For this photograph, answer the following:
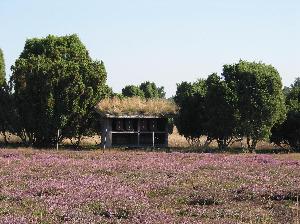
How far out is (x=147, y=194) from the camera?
1778 cm

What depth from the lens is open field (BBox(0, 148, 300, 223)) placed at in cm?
1310

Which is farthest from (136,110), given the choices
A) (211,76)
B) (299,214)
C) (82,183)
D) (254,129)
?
(299,214)

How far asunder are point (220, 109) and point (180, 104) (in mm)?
8665

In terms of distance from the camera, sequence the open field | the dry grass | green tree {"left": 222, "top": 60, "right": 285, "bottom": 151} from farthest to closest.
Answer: the dry grass
green tree {"left": 222, "top": 60, "right": 285, "bottom": 151}
the open field

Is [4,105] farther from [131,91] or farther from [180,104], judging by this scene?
[131,91]

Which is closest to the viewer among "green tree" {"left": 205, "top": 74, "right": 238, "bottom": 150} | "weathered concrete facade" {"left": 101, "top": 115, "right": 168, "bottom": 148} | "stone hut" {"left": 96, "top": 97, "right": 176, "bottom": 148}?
"green tree" {"left": 205, "top": 74, "right": 238, "bottom": 150}

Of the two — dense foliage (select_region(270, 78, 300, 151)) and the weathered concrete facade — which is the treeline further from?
the weathered concrete facade

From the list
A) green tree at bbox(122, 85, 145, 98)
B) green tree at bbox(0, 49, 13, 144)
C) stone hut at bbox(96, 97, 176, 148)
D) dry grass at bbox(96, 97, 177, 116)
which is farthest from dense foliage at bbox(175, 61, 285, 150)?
green tree at bbox(122, 85, 145, 98)

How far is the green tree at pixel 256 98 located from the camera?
5069 cm

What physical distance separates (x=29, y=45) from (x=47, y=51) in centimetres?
373

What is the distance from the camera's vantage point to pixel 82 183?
19688 mm

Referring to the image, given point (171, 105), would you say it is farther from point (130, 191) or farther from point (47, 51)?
point (130, 191)

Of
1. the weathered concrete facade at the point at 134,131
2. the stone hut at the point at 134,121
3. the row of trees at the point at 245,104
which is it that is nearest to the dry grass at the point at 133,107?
the stone hut at the point at 134,121

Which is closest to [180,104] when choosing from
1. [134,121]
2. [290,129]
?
[134,121]
